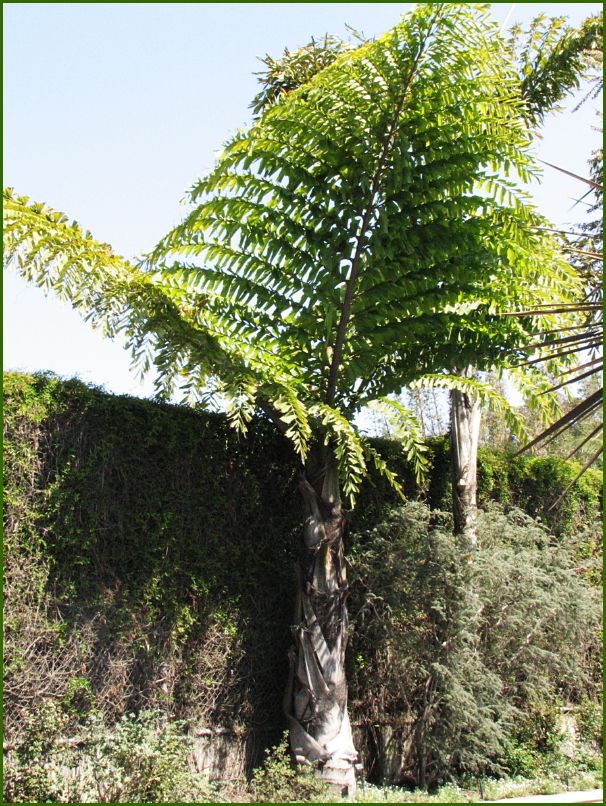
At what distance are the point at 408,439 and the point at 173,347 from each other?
214 cm

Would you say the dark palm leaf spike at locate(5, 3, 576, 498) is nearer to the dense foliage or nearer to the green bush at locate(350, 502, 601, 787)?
the dense foliage

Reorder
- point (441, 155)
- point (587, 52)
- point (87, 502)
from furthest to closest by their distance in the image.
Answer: point (587, 52), point (441, 155), point (87, 502)

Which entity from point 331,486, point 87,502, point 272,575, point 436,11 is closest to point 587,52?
point 436,11

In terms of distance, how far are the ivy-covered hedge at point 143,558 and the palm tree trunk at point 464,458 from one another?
3.84 ft

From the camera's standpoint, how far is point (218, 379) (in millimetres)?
5812

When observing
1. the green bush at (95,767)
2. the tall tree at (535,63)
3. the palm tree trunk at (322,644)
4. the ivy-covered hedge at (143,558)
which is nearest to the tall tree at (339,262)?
the palm tree trunk at (322,644)

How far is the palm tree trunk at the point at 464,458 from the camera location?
7.71 metres

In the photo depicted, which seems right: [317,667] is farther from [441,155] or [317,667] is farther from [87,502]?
[441,155]

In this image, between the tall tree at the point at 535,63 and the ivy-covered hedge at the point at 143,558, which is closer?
the ivy-covered hedge at the point at 143,558

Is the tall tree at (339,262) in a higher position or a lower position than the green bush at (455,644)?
higher

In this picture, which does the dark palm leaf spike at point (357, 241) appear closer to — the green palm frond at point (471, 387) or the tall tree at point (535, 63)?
Answer: the green palm frond at point (471, 387)

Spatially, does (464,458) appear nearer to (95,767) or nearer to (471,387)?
(471,387)

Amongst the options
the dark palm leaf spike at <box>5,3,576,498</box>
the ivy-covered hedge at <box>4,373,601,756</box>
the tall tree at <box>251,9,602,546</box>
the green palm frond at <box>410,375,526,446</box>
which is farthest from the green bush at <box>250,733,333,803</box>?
the tall tree at <box>251,9,602,546</box>

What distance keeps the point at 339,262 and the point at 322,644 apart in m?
3.12
